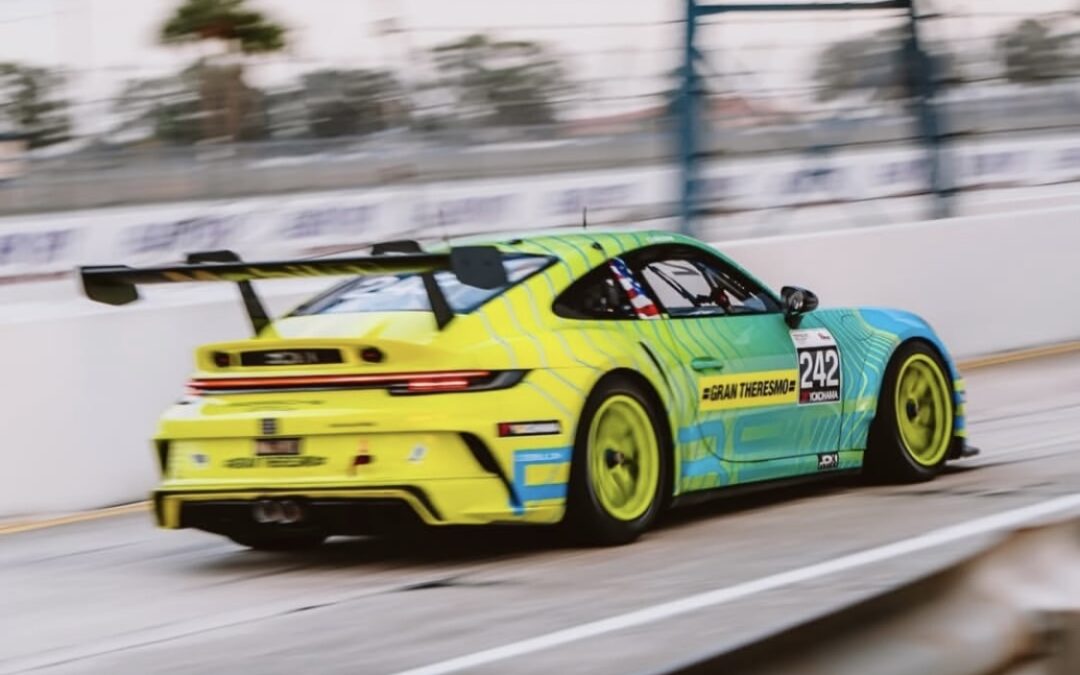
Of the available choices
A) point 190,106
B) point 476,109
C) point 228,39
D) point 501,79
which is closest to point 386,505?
point 190,106

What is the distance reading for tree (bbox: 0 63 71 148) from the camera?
17.3 metres

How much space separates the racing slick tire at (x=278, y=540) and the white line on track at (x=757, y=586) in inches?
78.7

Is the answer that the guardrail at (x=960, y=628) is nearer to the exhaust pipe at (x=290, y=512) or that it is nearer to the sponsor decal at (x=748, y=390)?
the exhaust pipe at (x=290, y=512)

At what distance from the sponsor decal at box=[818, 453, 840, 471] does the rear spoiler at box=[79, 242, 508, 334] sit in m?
2.22

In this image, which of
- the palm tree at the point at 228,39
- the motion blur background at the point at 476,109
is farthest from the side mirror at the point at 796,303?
the palm tree at the point at 228,39

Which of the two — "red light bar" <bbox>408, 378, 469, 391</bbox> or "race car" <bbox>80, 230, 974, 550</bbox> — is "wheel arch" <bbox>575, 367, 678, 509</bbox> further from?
"red light bar" <bbox>408, 378, 469, 391</bbox>

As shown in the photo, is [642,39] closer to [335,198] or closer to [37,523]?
[335,198]

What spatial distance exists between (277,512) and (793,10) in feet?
34.0

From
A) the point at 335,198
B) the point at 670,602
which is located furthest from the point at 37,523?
the point at 335,198

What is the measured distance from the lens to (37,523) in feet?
34.2

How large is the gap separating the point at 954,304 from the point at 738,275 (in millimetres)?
8038

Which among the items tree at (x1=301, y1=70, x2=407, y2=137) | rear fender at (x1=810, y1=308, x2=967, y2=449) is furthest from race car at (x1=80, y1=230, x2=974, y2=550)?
tree at (x1=301, y1=70, x2=407, y2=137)

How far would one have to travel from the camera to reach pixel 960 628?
3732 millimetres

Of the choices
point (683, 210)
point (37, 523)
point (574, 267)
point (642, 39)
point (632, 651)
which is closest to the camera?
point (632, 651)
